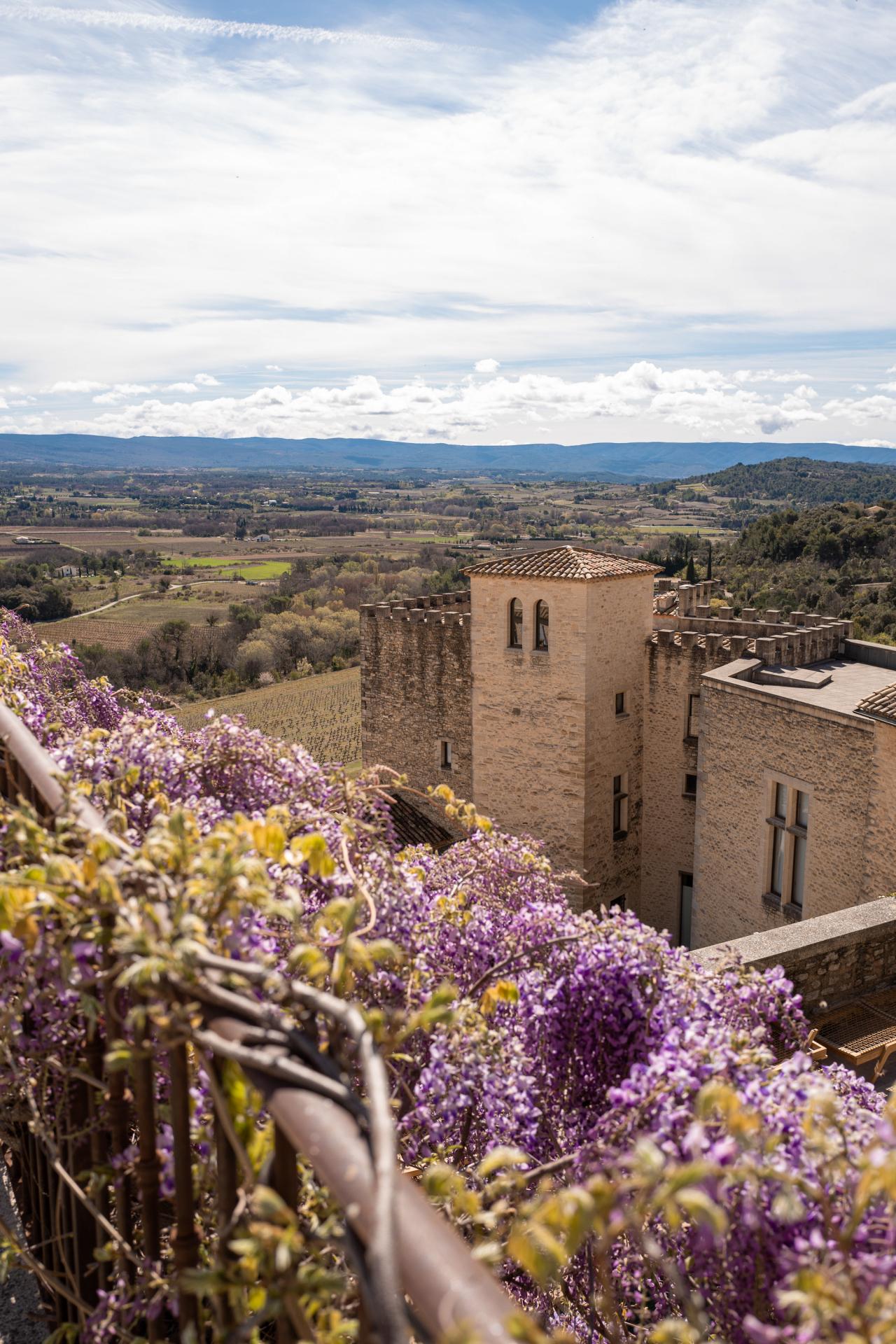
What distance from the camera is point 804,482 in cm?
15325

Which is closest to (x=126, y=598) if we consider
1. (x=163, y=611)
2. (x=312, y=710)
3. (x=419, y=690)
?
(x=163, y=611)

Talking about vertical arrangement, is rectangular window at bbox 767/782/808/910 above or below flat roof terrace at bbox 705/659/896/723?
below

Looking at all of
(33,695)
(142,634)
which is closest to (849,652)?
(33,695)

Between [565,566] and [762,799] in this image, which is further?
[565,566]

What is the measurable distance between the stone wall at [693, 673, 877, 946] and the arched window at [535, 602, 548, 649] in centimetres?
288

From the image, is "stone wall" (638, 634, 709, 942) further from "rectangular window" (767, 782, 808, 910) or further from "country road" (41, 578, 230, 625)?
"country road" (41, 578, 230, 625)

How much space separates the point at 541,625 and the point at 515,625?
18.4 inches

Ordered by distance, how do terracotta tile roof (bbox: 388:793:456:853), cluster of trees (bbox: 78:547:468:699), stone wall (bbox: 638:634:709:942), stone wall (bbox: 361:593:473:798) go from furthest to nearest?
cluster of trees (bbox: 78:547:468:699)
terracotta tile roof (bbox: 388:793:456:853)
stone wall (bbox: 361:593:473:798)
stone wall (bbox: 638:634:709:942)

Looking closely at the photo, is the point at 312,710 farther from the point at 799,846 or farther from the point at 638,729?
the point at 799,846

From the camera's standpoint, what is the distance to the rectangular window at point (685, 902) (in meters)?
18.4

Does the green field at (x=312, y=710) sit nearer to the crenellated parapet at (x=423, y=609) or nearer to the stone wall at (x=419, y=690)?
the crenellated parapet at (x=423, y=609)

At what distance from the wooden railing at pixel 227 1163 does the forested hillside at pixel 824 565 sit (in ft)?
125

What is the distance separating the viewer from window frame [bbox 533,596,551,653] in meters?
16.8

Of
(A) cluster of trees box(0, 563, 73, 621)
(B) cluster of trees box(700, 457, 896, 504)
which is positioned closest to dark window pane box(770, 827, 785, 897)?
(A) cluster of trees box(0, 563, 73, 621)
